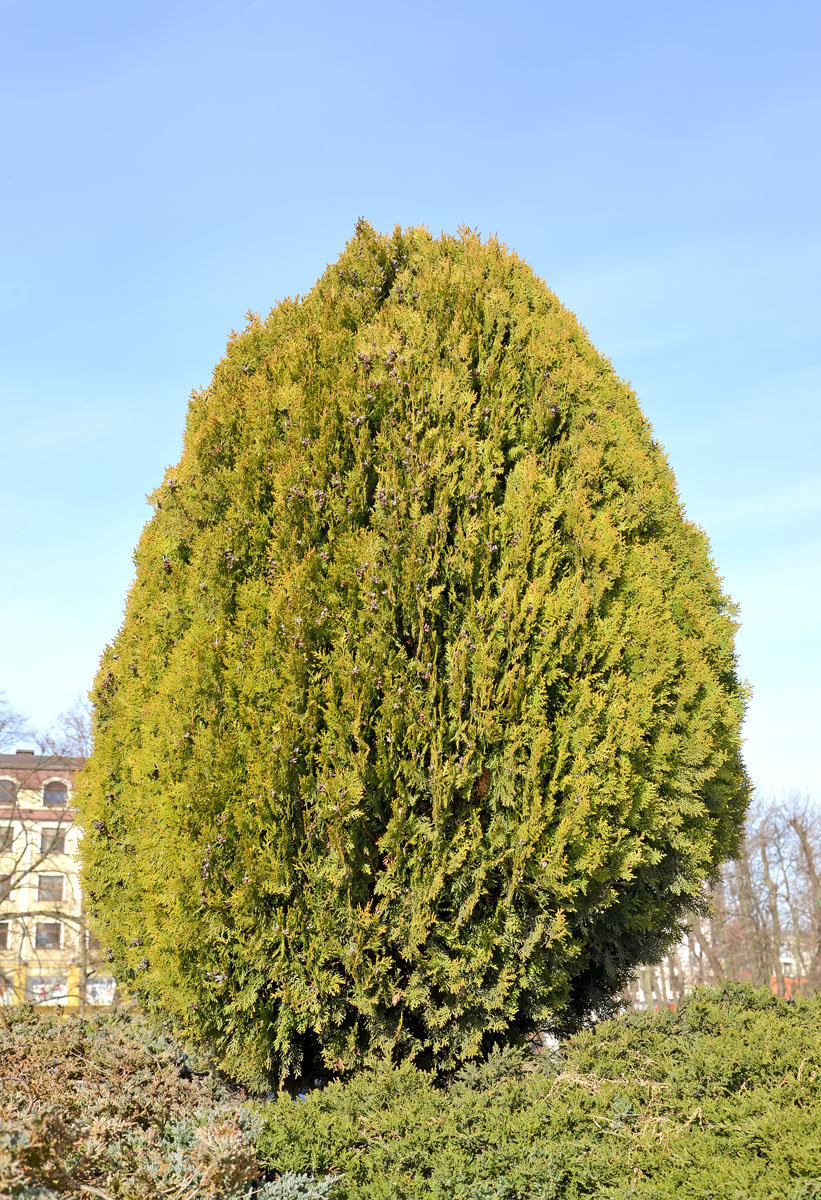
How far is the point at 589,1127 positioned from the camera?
397 centimetres

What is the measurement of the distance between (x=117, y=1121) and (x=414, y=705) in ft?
7.64

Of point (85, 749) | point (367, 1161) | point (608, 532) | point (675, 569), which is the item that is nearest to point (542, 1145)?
point (367, 1161)

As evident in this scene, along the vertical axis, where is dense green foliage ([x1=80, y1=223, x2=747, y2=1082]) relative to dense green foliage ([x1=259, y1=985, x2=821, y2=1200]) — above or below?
above

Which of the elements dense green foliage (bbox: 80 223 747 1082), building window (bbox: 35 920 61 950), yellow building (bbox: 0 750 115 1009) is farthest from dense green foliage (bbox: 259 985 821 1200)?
building window (bbox: 35 920 61 950)

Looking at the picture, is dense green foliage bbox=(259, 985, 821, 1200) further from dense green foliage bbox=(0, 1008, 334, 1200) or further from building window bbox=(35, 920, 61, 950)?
building window bbox=(35, 920, 61, 950)

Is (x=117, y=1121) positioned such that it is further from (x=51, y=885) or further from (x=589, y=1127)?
(x=51, y=885)

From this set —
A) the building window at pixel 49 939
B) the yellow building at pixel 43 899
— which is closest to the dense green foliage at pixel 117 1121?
the yellow building at pixel 43 899

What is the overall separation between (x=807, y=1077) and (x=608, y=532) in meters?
2.96

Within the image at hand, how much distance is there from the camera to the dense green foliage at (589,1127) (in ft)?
11.6

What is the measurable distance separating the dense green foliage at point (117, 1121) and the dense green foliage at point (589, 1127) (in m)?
0.33

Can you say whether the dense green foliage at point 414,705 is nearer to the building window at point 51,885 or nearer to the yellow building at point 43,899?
the yellow building at point 43,899

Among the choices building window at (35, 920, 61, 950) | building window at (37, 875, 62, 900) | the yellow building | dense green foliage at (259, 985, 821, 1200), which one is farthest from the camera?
building window at (37, 875, 62, 900)

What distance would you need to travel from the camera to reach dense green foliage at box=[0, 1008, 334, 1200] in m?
2.96

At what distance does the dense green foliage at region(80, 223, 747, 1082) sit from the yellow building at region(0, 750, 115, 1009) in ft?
30.7
